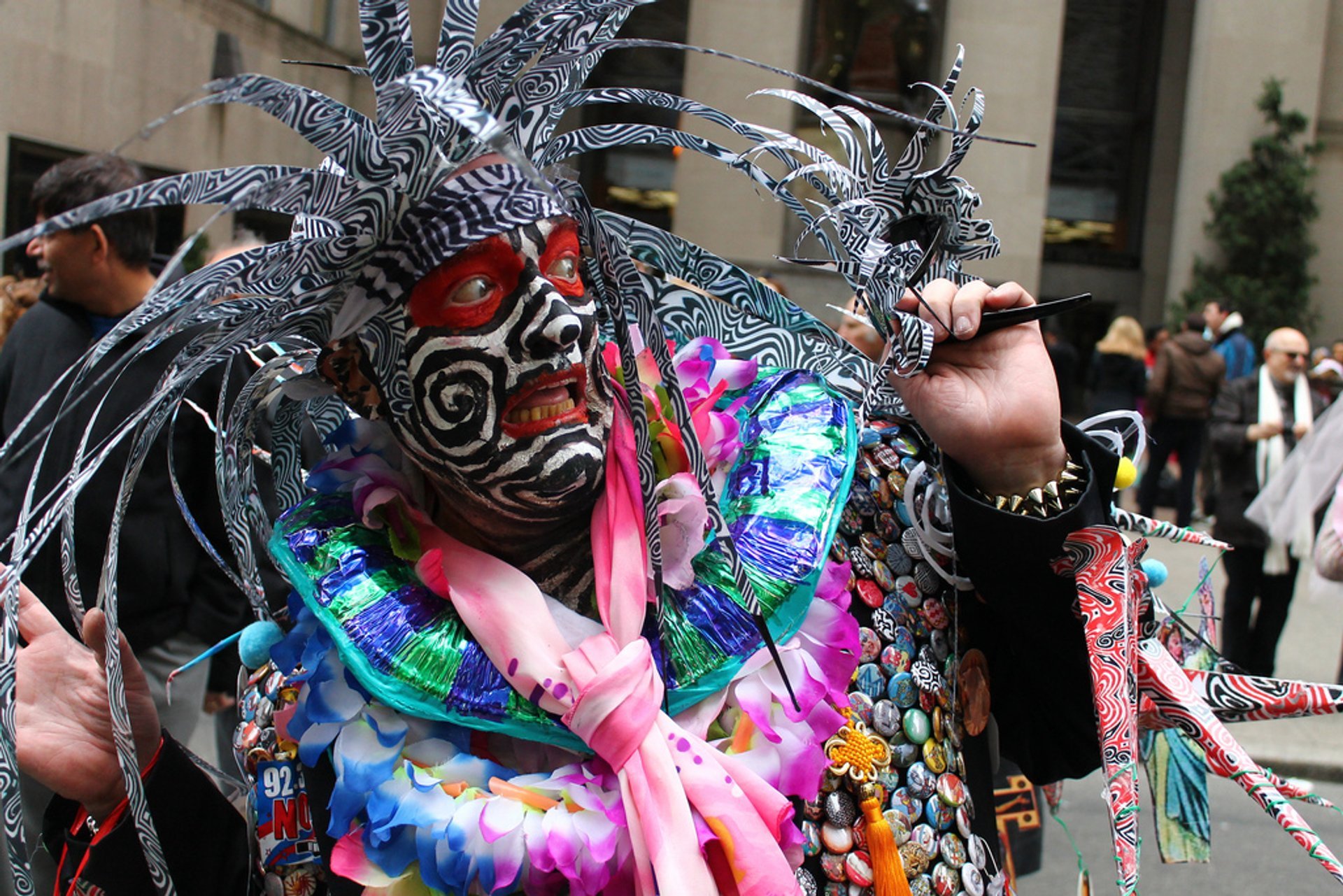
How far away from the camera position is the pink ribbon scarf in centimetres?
131

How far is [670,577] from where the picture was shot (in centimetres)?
149

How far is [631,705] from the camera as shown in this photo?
1342 mm

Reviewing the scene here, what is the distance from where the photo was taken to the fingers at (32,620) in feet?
5.57

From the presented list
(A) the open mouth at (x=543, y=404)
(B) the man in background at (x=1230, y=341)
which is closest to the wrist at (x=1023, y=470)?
(A) the open mouth at (x=543, y=404)

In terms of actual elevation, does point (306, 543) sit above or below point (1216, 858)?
above

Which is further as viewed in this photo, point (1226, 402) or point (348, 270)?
point (1226, 402)

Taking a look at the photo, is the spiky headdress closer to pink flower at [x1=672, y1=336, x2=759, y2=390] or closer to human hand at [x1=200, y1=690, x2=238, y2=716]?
pink flower at [x1=672, y1=336, x2=759, y2=390]

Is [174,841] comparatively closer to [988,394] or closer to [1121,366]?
[988,394]

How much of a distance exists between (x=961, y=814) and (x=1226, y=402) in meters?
5.83

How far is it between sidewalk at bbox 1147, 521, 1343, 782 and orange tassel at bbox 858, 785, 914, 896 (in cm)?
310

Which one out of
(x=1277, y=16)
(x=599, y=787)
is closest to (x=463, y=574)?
(x=599, y=787)

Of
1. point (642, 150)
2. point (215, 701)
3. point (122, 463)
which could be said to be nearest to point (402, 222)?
point (122, 463)

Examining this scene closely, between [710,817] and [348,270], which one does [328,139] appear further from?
[710,817]

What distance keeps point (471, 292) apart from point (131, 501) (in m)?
2.30
